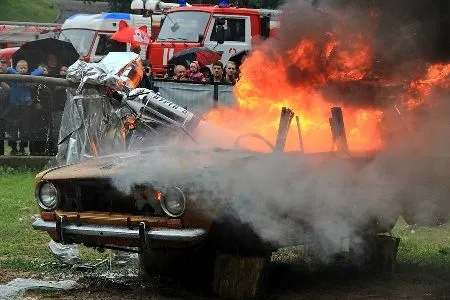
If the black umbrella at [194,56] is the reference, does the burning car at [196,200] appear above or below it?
below

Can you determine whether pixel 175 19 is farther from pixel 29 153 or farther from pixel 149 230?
pixel 149 230

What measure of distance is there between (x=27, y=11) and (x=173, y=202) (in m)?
42.3

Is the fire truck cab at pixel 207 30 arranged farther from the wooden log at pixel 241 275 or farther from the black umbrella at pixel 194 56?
the wooden log at pixel 241 275

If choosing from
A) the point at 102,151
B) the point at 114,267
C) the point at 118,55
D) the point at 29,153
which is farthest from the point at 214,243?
the point at 29,153

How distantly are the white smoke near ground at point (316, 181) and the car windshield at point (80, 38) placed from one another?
18.7m

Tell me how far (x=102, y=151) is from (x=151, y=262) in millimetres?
1850

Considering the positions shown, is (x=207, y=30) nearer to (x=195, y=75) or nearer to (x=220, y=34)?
(x=220, y=34)

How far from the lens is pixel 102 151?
9.22 meters

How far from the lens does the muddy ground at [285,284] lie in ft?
23.2

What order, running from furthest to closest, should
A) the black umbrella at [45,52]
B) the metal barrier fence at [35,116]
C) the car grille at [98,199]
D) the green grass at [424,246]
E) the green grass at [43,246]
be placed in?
the black umbrella at [45,52], the metal barrier fence at [35,116], the green grass at [424,246], the green grass at [43,246], the car grille at [98,199]

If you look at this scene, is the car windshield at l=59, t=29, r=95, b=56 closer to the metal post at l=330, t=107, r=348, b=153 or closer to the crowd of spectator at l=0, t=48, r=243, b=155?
the crowd of spectator at l=0, t=48, r=243, b=155

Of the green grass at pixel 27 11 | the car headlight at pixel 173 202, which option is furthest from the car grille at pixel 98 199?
the green grass at pixel 27 11

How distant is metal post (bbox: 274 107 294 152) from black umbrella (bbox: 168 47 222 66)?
486 inches

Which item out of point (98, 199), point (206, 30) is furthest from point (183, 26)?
point (98, 199)
